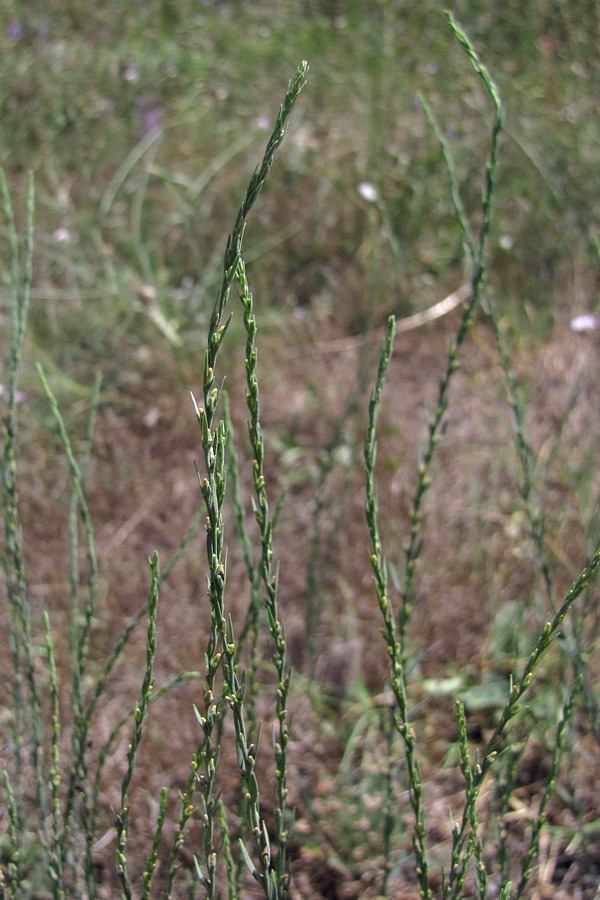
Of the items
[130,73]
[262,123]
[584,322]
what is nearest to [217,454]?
[584,322]

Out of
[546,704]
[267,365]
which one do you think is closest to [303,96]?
[267,365]

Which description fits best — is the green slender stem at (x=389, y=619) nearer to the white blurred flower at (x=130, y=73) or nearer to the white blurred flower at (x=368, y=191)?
the white blurred flower at (x=368, y=191)

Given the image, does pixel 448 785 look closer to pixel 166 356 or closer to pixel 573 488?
pixel 573 488

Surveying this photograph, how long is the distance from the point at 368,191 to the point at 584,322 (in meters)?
0.81

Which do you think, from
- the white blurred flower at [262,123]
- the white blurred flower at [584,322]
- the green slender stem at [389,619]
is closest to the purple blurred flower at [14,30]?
the white blurred flower at [262,123]

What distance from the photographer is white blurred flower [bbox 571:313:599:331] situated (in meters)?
2.54

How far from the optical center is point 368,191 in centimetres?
280

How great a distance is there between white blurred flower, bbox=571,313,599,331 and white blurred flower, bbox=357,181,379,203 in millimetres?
691

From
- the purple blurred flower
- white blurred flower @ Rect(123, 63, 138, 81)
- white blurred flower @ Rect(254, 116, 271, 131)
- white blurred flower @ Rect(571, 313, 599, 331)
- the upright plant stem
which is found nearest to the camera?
the upright plant stem

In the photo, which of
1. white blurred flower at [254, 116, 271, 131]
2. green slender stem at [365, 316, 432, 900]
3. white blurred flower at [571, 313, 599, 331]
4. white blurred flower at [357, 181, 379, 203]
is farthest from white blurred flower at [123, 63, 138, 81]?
green slender stem at [365, 316, 432, 900]

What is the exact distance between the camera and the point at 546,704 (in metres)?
1.69

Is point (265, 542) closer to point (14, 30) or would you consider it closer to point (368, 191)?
point (368, 191)

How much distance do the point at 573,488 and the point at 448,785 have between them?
0.83 meters

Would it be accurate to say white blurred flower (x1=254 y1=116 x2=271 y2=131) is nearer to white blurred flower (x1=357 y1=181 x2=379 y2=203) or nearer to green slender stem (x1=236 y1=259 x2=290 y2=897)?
white blurred flower (x1=357 y1=181 x2=379 y2=203)
